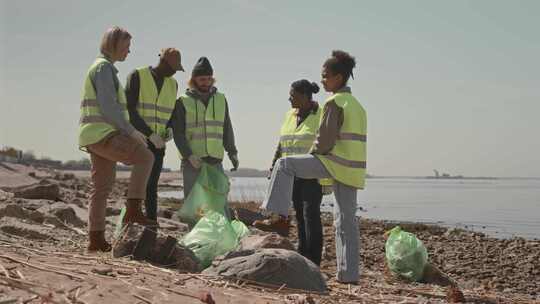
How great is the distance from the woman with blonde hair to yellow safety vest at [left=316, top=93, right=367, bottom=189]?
1562 millimetres

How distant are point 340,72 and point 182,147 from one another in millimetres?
1976

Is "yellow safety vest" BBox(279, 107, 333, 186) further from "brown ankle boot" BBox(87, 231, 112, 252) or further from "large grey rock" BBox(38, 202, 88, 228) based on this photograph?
"large grey rock" BBox(38, 202, 88, 228)

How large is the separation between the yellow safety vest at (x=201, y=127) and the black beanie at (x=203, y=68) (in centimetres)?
28

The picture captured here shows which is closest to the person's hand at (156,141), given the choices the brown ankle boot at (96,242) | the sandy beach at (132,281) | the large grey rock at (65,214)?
the brown ankle boot at (96,242)

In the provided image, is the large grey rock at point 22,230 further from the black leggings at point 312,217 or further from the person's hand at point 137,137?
the black leggings at point 312,217

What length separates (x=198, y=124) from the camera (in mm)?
6332

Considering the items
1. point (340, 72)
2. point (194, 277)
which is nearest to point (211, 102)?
point (340, 72)

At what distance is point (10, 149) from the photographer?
124ft

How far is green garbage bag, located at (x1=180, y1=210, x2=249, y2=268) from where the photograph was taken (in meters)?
4.89

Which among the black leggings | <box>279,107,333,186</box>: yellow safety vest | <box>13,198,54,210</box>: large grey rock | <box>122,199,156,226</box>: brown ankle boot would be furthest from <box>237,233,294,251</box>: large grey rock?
<box>13,198,54,210</box>: large grey rock

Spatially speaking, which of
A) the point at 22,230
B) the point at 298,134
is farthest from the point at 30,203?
the point at 298,134

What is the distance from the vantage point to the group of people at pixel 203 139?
15.8ft

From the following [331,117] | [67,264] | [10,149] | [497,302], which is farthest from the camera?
[10,149]

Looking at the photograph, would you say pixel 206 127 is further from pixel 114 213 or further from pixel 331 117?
pixel 114 213
